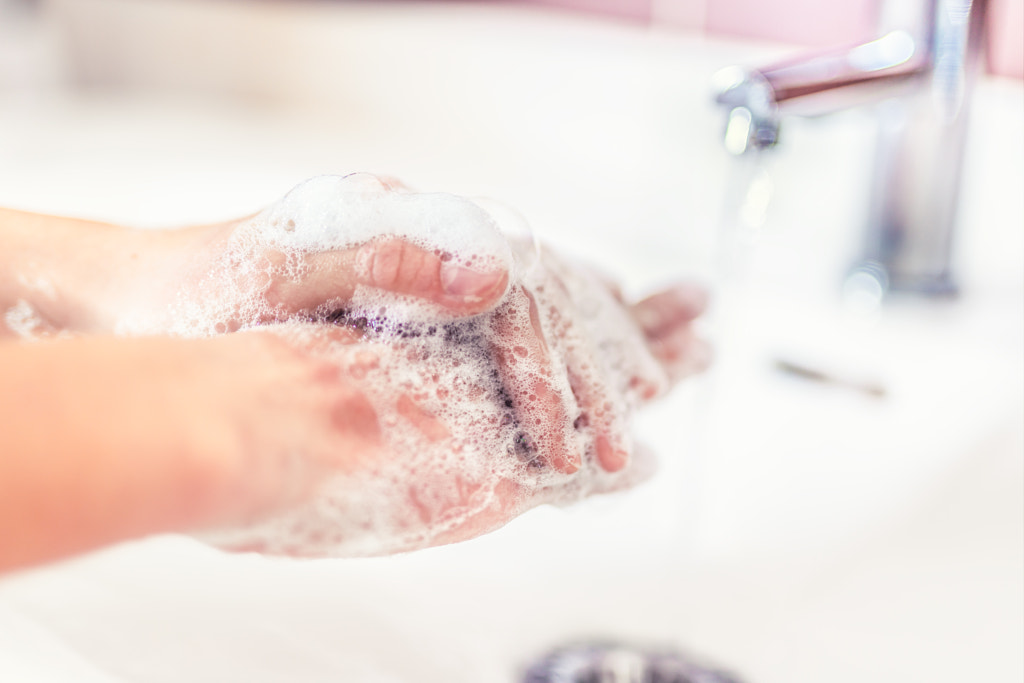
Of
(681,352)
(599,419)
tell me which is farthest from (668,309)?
(599,419)

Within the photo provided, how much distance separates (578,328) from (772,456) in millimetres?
227

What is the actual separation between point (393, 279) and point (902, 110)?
331mm

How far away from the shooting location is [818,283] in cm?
61

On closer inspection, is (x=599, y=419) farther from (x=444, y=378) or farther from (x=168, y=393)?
(x=168, y=393)

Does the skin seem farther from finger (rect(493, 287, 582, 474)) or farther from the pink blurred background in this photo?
the pink blurred background

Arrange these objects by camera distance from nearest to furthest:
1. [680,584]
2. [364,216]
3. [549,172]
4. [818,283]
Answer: [364,216]
[680,584]
[818,283]
[549,172]

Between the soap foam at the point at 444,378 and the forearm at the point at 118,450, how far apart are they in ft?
0.19

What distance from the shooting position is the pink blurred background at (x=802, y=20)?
1.67ft

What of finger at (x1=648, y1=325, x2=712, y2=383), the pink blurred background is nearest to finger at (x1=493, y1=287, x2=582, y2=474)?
finger at (x1=648, y1=325, x2=712, y2=383)

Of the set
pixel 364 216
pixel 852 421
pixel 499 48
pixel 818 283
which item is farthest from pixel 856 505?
pixel 499 48

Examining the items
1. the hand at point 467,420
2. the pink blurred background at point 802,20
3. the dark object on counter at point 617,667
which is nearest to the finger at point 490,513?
the hand at point 467,420

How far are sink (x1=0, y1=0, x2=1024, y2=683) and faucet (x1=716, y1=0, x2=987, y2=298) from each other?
0.03 m

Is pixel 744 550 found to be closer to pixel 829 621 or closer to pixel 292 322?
pixel 829 621

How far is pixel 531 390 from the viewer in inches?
13.6
